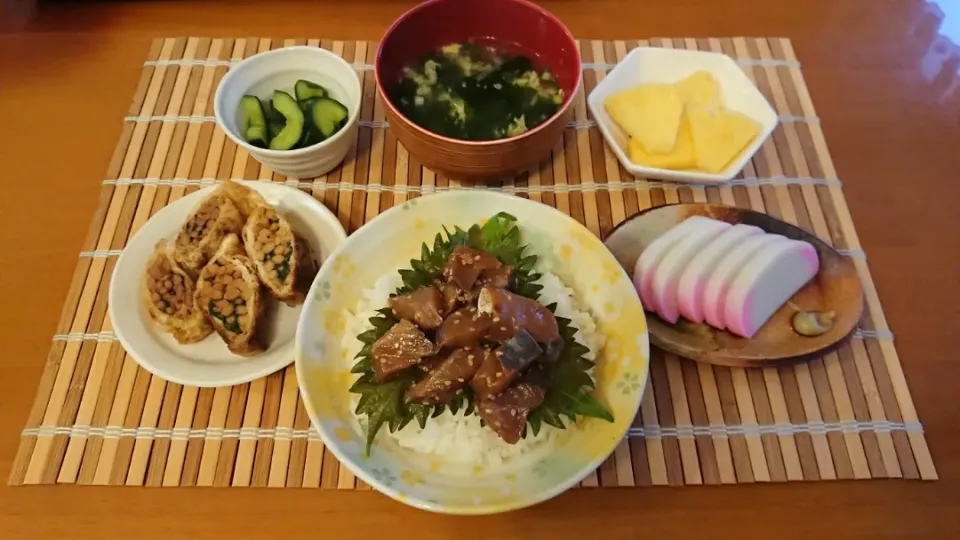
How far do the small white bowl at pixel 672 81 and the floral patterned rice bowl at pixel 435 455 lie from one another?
40 centimetres

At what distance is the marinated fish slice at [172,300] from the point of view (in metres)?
1.55

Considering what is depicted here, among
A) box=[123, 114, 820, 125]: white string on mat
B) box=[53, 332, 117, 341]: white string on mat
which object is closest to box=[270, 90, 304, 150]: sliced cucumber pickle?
box=[123, 114, 820, 125]: white string on mat

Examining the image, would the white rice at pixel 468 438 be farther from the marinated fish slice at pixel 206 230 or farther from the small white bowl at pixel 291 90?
the small white bowl at pixel 291 90

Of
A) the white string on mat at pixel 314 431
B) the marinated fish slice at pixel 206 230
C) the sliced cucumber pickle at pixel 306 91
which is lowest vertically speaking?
the white string on mat at pixel 314 431

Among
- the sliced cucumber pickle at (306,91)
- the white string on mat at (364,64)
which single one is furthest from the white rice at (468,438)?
the white string on mat at (364,64)

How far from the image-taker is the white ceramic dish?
1.50m

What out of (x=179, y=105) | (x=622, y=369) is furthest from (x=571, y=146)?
(x=179, y=105)

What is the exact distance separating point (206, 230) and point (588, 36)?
55.4 inches

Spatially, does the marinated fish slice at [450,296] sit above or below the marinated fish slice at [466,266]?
below

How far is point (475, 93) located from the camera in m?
1.79

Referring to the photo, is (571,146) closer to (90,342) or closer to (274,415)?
(274,415)

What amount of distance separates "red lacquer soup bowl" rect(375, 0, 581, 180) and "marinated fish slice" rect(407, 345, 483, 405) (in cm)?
55

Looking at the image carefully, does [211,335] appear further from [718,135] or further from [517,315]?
[718,135]

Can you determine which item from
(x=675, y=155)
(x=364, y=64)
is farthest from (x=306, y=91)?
(x=675, y=155)
